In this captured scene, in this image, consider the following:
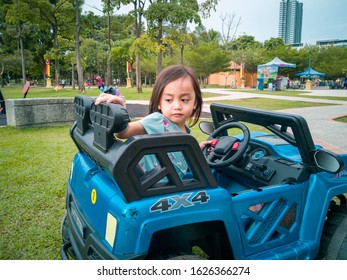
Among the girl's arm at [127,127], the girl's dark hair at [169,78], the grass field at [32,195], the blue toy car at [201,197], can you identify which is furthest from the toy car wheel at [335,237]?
the grass field at [32,195]

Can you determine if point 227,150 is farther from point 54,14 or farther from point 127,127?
point 54,14

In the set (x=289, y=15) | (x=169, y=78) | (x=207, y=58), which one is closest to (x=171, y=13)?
(x=289, y=15)

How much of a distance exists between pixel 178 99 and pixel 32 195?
2.32 m

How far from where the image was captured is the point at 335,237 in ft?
6.31

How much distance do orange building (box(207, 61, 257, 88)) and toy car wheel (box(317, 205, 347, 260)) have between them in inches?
1487

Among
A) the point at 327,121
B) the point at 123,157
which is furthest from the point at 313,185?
the point at 327,121

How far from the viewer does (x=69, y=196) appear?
2.01m

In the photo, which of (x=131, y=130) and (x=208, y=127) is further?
(x=208, y=127)

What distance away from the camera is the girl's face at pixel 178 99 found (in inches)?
71.9

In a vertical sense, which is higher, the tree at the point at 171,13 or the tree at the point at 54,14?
the tree at the point at 54,14

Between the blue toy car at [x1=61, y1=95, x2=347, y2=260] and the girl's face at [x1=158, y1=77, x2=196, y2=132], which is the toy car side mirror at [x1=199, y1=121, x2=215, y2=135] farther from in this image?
the girl's face at [x1=158, y1=77, x2=196, y2=132]

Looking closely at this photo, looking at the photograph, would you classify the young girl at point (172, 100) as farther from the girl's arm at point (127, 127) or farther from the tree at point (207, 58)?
the tree at point (207, 58)

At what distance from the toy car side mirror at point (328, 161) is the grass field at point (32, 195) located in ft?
6.32
